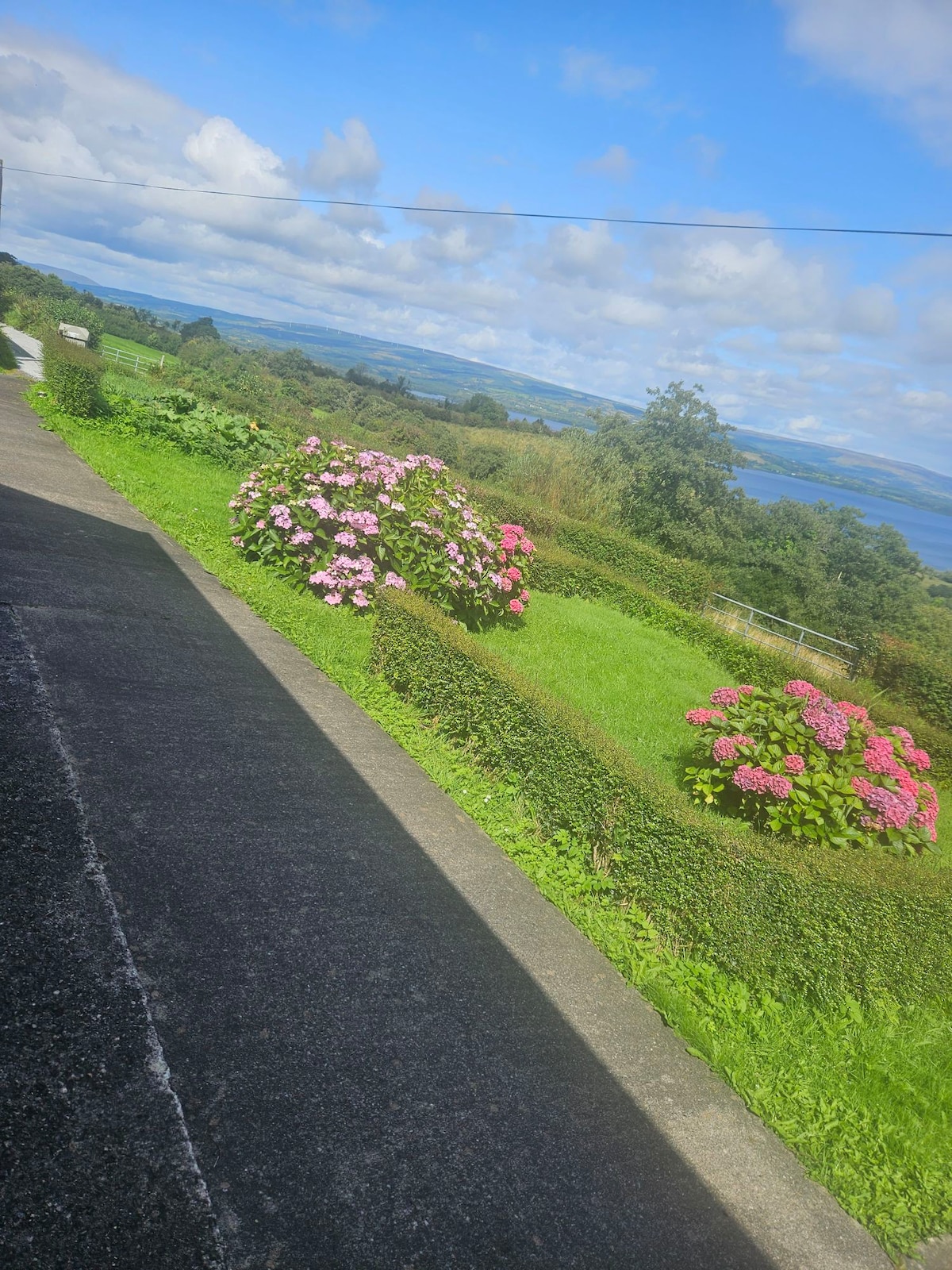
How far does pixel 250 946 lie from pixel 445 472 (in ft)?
28.0

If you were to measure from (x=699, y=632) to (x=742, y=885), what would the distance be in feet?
33.4

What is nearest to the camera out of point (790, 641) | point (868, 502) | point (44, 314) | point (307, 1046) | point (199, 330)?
point (307, 1046)

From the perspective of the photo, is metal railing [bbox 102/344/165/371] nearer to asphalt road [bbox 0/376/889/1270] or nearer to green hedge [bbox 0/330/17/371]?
green hedge [bbox 0/330/17/371]

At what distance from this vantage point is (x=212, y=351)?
145 ft

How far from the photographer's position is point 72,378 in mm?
12977

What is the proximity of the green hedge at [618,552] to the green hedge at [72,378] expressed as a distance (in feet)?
26.2

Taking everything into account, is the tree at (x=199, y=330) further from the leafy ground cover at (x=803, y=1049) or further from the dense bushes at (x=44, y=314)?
the leafy ground cover at (x=803, y=1049)

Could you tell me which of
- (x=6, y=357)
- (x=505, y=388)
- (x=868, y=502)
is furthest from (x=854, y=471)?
(x=6, y=357)

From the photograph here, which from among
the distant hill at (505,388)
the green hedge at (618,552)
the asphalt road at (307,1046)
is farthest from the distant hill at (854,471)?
the asphalt road at (307,1046)

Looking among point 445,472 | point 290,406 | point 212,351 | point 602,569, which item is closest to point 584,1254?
point 445,472

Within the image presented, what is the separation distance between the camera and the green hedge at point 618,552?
54.1 ft

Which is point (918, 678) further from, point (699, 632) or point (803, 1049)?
point (803, 1049)

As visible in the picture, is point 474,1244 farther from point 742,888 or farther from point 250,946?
point 742,888

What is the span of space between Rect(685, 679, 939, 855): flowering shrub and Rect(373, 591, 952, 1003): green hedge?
0.43 meters
